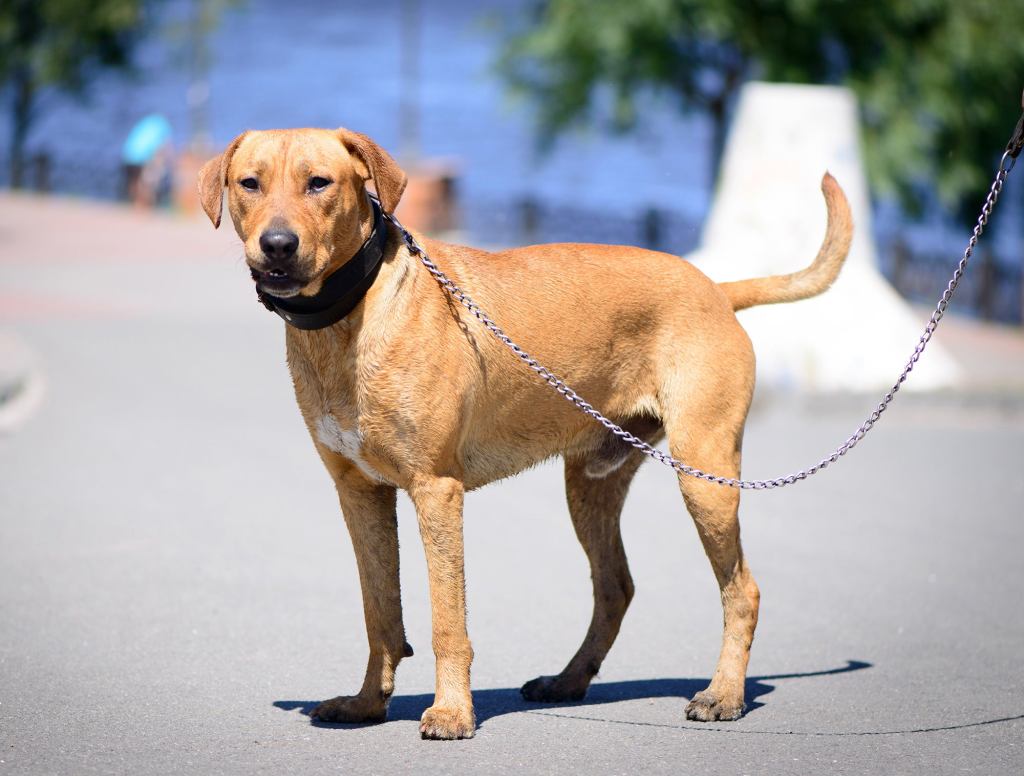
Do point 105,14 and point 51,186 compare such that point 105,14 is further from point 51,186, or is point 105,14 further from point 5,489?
point 5,489

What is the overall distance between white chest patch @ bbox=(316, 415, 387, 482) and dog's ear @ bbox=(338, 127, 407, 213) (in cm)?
77

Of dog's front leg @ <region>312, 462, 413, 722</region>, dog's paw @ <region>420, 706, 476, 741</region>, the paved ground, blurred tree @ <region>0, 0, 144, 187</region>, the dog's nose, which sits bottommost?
the paved ground

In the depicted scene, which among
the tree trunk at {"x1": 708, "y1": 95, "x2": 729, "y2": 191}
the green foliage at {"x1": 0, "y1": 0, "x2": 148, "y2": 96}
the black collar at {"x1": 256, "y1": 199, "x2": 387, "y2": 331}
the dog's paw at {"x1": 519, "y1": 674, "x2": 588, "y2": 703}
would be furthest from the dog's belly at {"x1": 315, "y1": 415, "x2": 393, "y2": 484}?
the green foliage at {"x1": 0, "y1": 0, "x2": 148, "y2": 96}

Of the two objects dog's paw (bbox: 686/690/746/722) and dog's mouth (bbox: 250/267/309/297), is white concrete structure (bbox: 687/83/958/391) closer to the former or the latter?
dog's paw (bbox: 686/690/746/722)

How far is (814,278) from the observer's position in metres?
6.09

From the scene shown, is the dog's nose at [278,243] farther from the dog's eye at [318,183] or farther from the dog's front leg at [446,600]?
the dog's front leg at [446,600]

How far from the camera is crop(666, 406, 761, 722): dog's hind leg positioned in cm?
559

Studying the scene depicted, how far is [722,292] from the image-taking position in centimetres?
595

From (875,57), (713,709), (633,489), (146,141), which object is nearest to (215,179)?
(713,709)

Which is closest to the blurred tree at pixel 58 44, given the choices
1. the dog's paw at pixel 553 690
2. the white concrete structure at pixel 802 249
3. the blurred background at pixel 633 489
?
the blurred background at pixel 633 489

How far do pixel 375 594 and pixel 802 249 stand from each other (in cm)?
989

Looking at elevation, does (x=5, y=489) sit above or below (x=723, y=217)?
below

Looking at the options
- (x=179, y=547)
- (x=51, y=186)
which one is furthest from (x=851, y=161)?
(x=51, y=186)

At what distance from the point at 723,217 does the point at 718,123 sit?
1483cm
